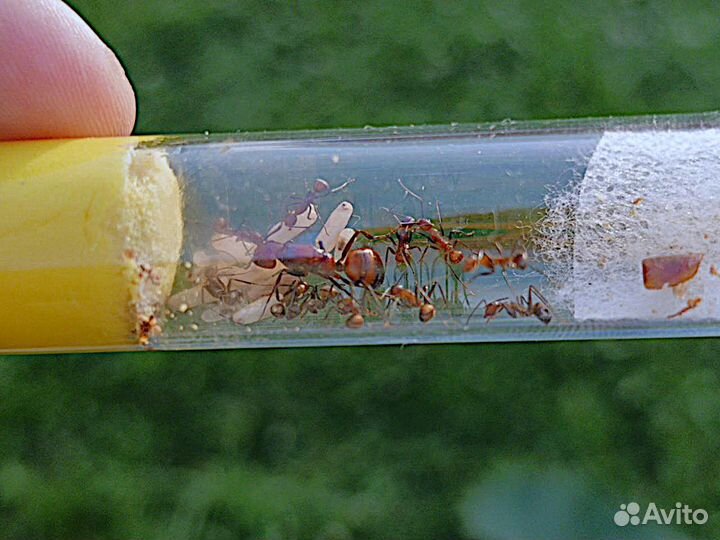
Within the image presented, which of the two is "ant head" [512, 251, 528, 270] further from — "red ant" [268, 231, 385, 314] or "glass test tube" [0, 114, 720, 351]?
"red ant" [268, 231, 385, 314]

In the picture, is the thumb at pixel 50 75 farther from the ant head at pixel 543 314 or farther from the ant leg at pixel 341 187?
the ant head at pixel 543 314

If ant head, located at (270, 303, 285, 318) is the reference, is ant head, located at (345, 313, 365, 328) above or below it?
below

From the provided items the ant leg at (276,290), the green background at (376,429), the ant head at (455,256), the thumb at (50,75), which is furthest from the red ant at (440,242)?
the green background at (376,429)

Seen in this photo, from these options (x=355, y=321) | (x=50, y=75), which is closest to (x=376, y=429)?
(x=355, y=321)

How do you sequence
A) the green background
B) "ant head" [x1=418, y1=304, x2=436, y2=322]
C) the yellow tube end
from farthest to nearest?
the green background < "ant head" [x1=418, y1=304, x2=436, y2=322] < the yellow tube end

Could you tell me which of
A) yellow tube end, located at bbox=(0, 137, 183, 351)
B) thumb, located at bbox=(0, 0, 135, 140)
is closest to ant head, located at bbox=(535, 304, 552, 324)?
yellow tube end, located at bbox=(0, 137, 183, 351)

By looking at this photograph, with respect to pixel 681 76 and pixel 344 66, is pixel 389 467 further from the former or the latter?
pixel 681 76

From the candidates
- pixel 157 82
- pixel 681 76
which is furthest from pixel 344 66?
pixel 681 76

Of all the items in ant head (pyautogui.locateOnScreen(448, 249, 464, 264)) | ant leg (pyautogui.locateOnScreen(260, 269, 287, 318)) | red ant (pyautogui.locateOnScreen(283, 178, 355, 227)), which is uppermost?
red ant (pyautogui.locateOnScreen(283, 178, 355, 227))
